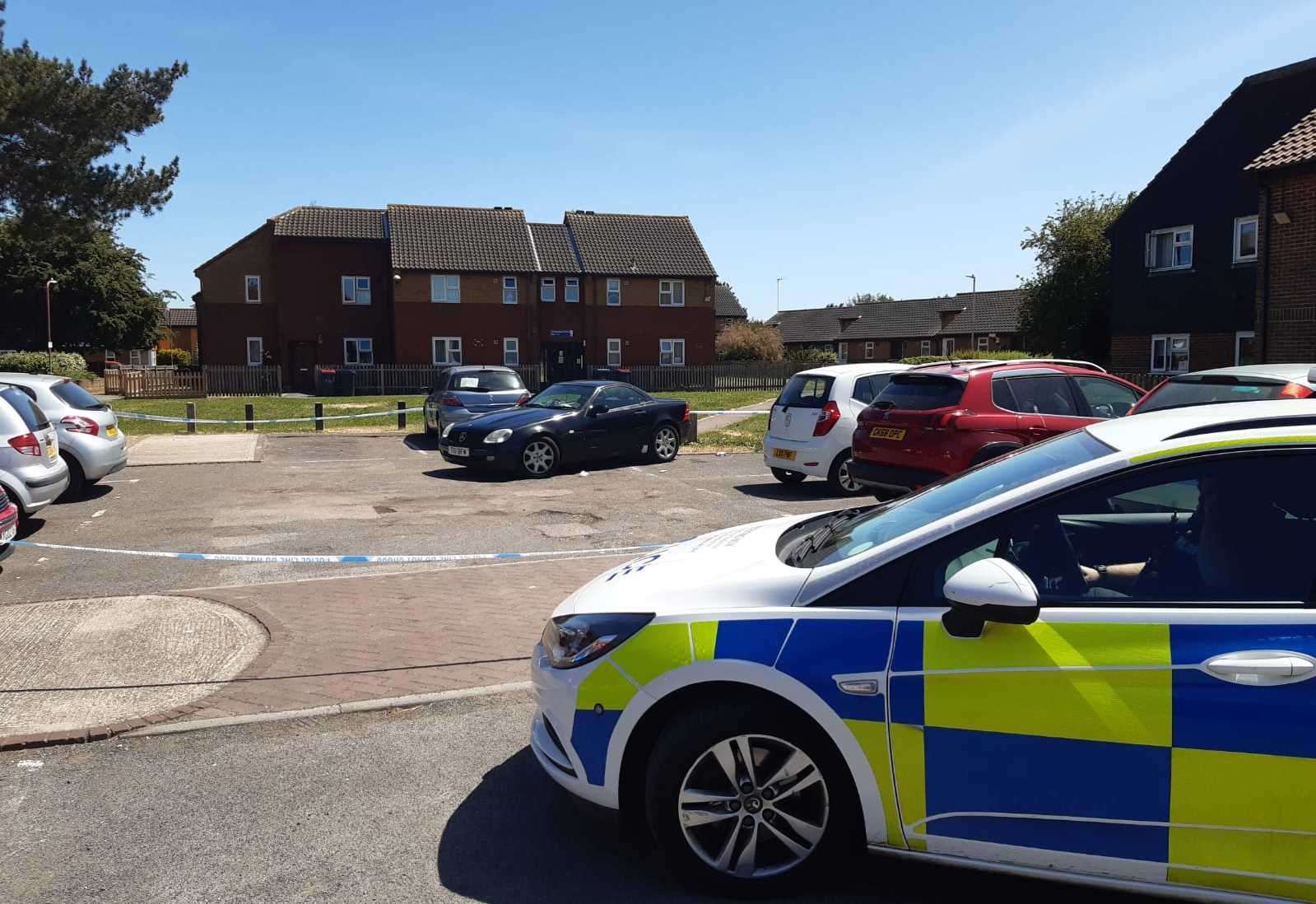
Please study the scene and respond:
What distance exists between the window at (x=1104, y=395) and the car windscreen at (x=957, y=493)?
7.06 metres

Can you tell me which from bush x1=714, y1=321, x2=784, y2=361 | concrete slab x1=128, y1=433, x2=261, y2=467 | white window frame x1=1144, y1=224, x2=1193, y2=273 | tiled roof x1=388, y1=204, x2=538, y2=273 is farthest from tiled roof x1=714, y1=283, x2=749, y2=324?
concrete slab x1=128, y1=433, x2=261, y2=467

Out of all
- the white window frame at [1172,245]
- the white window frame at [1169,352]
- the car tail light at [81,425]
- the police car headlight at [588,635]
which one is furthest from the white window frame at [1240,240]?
the police car headlight at [588,635]

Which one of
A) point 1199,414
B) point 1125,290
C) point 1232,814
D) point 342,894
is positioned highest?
point 1125,290

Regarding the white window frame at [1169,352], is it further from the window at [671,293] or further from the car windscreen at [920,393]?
the window at [671,293]

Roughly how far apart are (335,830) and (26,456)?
816 cm

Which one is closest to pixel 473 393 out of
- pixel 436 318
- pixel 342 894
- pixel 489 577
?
pixel 489 577

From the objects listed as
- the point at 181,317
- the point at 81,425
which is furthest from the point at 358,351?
the point at 181,317

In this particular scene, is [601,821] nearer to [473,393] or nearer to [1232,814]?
[1232,814]

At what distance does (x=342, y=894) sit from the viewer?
133 inches

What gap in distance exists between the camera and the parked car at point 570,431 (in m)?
14.7

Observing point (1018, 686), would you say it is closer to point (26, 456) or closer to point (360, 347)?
point (26, 456)

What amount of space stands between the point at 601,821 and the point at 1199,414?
2.52 m

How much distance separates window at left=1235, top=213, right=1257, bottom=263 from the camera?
26.8 m

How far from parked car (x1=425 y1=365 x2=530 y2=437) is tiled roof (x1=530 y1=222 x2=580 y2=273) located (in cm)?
2742
